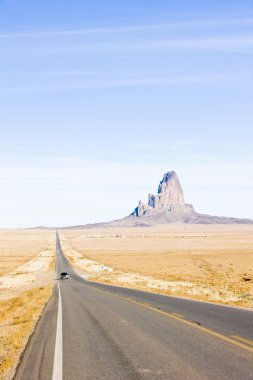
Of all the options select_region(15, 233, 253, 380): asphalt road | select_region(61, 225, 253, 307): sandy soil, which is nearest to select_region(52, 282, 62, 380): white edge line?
select_region(15, 233, 253, 380): asphalt road

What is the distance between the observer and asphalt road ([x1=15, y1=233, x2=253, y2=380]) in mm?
8180

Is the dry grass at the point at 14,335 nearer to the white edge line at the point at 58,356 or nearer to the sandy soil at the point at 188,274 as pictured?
the white edge line at the point at 58,356

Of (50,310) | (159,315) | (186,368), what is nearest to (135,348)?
(186,368)

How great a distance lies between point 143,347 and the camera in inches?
409

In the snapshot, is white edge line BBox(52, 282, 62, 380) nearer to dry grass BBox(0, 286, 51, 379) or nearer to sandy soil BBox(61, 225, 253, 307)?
dry grass BBox(0, 286, 51, 379)

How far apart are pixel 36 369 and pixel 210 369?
3.59 meters

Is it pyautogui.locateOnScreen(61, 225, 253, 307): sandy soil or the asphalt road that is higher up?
the asphalt road

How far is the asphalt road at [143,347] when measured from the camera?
8180 millimetres

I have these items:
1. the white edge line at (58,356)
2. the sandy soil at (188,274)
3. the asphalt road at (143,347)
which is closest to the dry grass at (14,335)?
the asphalt road at (143,347)

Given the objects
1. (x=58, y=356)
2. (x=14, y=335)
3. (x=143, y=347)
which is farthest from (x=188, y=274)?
(x=58, y=356)

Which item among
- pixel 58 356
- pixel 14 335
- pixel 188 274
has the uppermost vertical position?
pixel 58 356

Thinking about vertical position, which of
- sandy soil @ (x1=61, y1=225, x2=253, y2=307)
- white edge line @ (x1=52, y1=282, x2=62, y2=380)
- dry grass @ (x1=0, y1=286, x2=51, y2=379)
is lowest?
sandy soil @ (x1=61, y1=225, x2=253, y2=307)

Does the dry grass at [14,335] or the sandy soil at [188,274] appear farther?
the sandy soil at [188,274]

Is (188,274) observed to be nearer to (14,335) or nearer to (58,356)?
(14,335)
